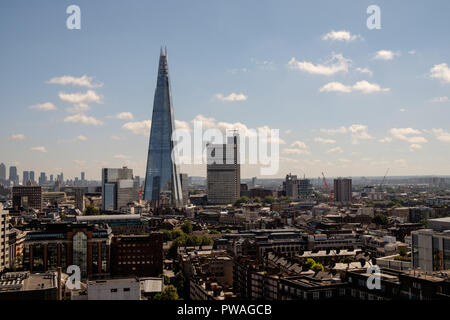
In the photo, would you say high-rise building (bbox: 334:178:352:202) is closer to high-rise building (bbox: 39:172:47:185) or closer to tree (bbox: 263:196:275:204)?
tree (bbox: 263:196:275:204)

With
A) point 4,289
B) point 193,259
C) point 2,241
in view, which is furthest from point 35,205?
point 4,289

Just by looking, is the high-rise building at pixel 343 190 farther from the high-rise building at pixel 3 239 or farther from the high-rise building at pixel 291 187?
the high-rise building at pixel 3 239

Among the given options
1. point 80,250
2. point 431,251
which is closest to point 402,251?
point 431,251

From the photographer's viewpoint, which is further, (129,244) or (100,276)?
(129,244)

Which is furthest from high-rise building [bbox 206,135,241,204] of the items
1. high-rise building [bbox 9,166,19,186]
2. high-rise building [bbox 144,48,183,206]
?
high-rise building [bbox 9,166,19,186]

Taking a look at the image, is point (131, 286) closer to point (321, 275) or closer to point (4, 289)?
point (4, 289)
